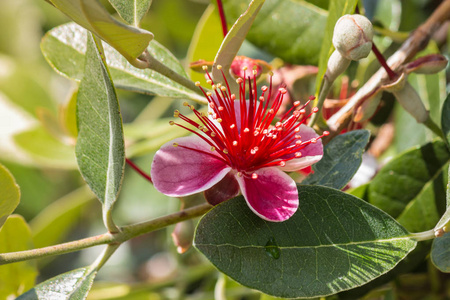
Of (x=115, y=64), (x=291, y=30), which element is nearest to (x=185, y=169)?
(x=115, y=64)

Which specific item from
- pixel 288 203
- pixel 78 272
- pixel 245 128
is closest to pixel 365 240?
pixel 288 203

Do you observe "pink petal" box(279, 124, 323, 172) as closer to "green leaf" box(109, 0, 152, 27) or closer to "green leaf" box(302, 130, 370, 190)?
"green leaf" box(302, 130, 370, 190)

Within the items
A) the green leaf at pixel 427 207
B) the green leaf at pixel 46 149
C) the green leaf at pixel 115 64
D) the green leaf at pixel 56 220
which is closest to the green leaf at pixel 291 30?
the green leaf at pixel 115 64

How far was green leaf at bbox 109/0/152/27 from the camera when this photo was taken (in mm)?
863

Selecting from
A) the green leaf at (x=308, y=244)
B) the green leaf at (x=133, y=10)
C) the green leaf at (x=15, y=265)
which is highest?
the green leaf at (x=133, y=10)

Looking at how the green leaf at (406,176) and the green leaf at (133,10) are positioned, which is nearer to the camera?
the green leaf at (133,10)

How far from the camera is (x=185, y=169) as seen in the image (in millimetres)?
876

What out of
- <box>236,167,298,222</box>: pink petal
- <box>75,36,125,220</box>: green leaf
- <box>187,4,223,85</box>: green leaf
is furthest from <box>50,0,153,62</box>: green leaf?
<box>187,4,223,85</box>: green leaf

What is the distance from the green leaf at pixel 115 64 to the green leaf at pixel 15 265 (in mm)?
306

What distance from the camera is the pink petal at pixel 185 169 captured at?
84 cm

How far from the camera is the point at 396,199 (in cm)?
105

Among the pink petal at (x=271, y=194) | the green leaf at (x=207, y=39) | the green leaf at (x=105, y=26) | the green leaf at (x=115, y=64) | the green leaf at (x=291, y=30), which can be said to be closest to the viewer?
the green leaf at (x=105, y=26)

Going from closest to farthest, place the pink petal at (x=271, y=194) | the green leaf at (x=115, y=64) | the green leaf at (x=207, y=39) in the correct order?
the pink petal at (x=271, y=194), the green leaf at (x=115, y=64), the green leaf at (x=207, y=39)

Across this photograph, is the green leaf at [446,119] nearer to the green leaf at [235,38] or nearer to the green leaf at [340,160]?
the green leaf at [340,160]
